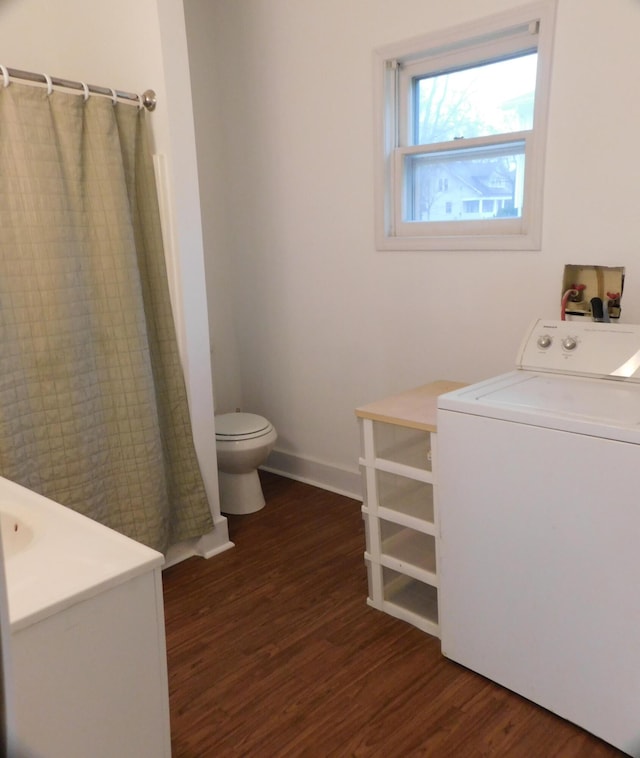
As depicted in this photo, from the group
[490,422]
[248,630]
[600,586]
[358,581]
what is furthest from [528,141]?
[248,630]

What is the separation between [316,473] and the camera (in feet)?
10.8

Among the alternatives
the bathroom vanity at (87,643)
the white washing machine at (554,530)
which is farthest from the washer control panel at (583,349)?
the bathroom vanity at (87,643)

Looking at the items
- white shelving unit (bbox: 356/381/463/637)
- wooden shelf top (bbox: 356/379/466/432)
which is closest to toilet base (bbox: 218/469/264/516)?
white shelving unit (bbox: 356/381/463/637)

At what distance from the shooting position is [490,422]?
167cm

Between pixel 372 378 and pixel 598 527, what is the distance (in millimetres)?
1553

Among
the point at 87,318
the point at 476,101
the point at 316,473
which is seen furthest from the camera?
the point at 316,473

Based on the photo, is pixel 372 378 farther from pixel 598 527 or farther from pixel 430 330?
pixel 598 527

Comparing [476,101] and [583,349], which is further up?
[476,101]

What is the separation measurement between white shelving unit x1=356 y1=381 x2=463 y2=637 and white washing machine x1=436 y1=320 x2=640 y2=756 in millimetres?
163

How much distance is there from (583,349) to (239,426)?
1611 mm

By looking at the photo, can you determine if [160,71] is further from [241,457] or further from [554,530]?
[554,530]

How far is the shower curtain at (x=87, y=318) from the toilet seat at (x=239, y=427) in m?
0.39

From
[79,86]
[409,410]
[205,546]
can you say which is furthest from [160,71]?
[205,546]

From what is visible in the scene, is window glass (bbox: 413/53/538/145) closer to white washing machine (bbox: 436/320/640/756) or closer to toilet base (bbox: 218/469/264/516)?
white washing machine (bbox: 436/320/640/756)
